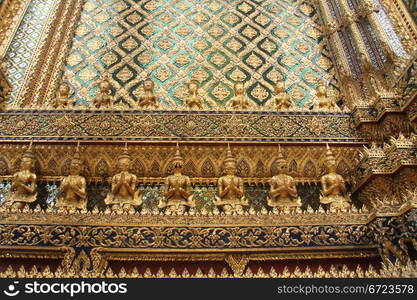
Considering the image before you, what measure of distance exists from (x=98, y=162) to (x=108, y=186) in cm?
42

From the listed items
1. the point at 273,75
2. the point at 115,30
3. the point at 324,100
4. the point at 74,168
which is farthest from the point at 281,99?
the point at 115,30

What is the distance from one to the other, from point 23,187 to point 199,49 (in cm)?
497

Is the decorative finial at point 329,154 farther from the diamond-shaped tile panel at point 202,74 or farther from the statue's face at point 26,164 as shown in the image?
the statue's face at point 26,164

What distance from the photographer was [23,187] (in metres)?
5.45

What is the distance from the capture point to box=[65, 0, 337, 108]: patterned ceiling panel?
25.9ft

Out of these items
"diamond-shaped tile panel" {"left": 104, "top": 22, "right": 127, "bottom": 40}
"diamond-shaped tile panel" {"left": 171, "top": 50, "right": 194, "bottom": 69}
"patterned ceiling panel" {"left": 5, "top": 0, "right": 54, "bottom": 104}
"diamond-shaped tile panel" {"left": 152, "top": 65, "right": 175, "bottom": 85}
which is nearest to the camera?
"patterned ceiling panel" {"left": 5, "top": 0, "right": 54, "bottom": 104}

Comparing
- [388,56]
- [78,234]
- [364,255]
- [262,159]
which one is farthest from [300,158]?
[78,234]

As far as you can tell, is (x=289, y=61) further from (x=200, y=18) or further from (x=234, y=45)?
(x=200, y=18)

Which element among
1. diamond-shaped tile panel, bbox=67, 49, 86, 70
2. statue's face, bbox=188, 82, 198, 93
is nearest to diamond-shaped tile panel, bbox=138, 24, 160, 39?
diamond-shaped tile panel, bbox=67, 49, 86, 70

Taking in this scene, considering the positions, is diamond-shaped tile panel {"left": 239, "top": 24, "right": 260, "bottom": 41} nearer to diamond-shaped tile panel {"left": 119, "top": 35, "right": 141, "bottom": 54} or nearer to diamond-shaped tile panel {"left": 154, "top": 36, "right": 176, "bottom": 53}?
diamond-shaped tile panel {"left": 154, "top": 36, "right": 176, "bottom": 53}

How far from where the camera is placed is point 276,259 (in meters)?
4.47

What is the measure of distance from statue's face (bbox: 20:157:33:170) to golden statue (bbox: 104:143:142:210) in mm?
1245

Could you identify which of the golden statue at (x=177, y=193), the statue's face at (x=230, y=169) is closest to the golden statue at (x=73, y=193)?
the golden statue at (x=177, y=193)

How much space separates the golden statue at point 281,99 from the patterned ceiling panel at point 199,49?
0.41 metres
